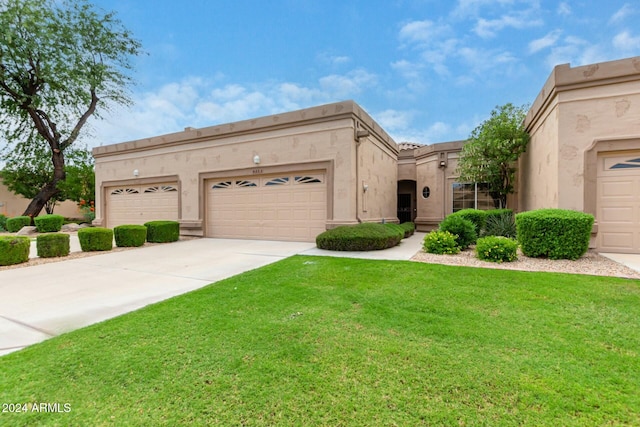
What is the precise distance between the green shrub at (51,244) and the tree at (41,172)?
1640 cm

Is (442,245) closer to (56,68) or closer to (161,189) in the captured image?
(161,189)

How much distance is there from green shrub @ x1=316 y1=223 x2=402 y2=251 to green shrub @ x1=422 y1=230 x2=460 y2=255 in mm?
1222

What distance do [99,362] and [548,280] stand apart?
6252 mm

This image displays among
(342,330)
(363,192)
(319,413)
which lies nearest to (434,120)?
(363,192)

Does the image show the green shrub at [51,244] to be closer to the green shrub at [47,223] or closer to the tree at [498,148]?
the green shrub at [47,223]

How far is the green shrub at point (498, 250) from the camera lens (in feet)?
21.1

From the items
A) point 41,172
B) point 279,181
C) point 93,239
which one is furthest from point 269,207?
point 41,172

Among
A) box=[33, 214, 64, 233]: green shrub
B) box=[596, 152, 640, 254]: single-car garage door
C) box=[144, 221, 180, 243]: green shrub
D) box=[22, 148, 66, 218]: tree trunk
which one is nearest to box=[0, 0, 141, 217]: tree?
box=[22, 148, 66, 218]: tree trunk

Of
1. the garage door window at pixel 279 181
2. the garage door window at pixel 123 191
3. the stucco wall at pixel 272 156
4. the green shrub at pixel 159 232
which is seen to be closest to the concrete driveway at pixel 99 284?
the green shrub at pixel 159 232

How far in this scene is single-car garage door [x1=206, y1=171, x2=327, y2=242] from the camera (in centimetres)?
1053

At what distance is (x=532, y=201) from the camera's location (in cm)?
1032

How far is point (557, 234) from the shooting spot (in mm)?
6535

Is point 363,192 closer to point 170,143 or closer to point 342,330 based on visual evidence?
point 342,330

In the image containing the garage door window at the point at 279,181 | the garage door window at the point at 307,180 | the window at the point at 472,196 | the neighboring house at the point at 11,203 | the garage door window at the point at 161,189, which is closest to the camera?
the garage door window at the point at 307,180
